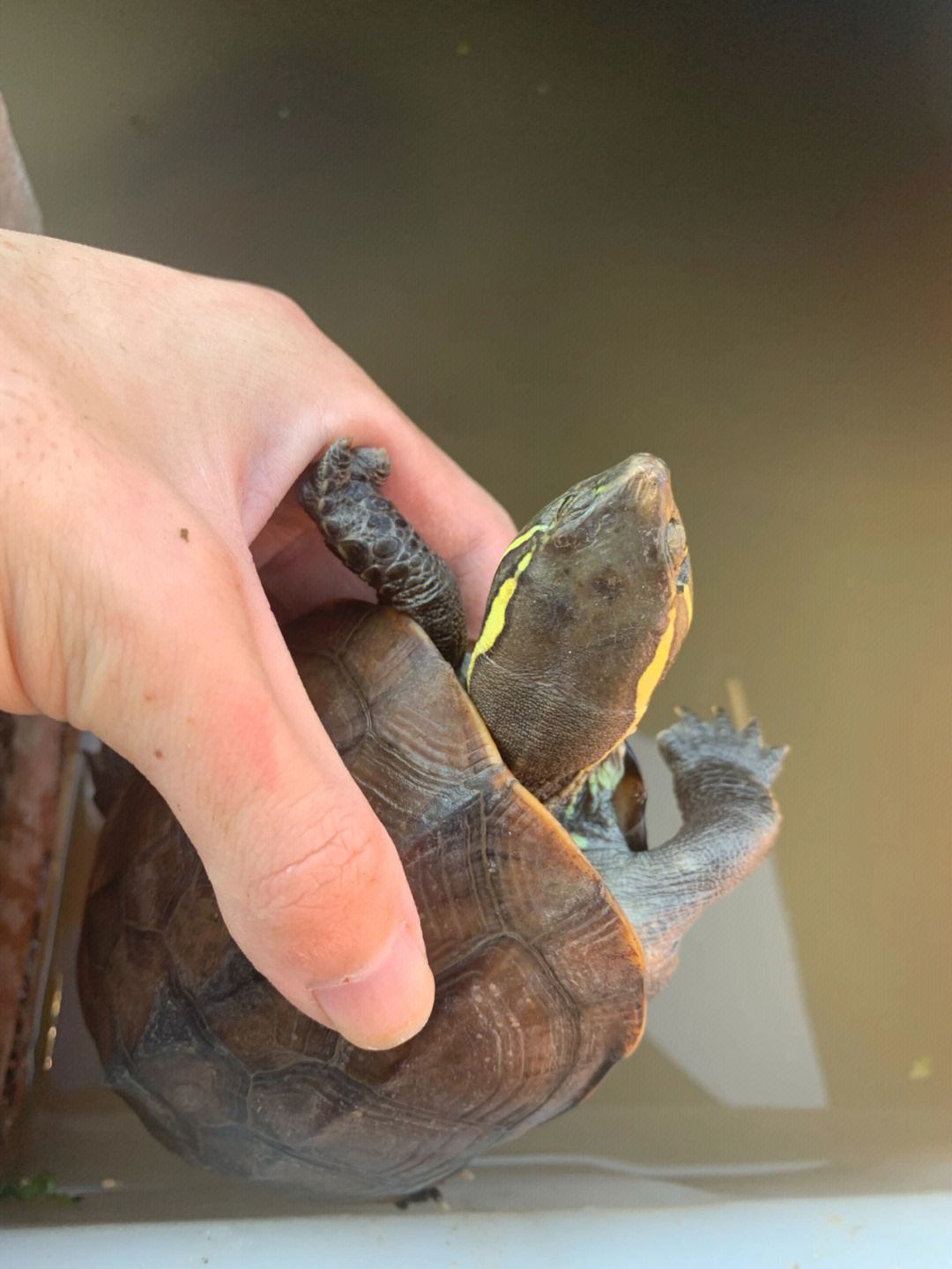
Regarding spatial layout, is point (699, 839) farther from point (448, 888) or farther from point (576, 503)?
point (576, 503)

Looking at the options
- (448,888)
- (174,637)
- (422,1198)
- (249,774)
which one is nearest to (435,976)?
(448,888)

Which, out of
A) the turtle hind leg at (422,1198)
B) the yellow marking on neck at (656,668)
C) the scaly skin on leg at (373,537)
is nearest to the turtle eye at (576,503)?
the yellow marking on neck at (656,668)

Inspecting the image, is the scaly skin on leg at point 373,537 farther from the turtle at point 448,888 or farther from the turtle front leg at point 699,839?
the turtle front leg at point 699,839

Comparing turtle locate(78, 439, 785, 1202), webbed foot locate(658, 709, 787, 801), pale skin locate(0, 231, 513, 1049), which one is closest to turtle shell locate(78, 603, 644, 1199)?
turtle locate(78, 439, 785, 1202)

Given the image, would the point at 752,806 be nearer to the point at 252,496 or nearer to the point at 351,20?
the point at 252,496

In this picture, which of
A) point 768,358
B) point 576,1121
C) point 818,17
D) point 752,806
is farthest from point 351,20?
point 576,1121

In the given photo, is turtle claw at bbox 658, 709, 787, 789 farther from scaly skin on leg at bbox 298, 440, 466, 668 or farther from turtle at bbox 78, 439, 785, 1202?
scaly skin on leg at bbox 298, 440, 466, 668
